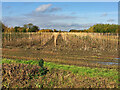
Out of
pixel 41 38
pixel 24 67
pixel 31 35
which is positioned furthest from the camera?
pixel 31 35

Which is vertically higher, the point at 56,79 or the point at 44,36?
the point at 44,36

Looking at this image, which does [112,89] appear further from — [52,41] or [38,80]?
[52,41]

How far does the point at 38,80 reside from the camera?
1152cm

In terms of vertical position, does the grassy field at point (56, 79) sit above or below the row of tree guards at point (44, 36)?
below

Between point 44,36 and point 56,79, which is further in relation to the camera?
point 44,36

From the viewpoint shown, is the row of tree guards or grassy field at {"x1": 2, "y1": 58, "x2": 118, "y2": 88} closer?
grassy field at {"x1": 2, "y1": 58, "x2": 118, "y2": 88}

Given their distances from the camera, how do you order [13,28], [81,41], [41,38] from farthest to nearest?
[13,28] < [41,38] < [81,41]

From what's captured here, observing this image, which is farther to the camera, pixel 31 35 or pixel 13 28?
pixel 13 28

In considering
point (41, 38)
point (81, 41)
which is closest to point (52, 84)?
point (81, 41)

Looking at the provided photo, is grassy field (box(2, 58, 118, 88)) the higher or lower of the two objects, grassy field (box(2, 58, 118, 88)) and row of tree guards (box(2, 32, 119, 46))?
the lower

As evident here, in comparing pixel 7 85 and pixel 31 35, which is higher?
pixel 31 35

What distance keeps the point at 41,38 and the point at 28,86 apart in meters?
28.8

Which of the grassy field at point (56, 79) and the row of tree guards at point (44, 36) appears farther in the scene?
the row of tree guards at point (44, 36)

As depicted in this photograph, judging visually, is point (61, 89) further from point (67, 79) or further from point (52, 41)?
point (52, 41)
